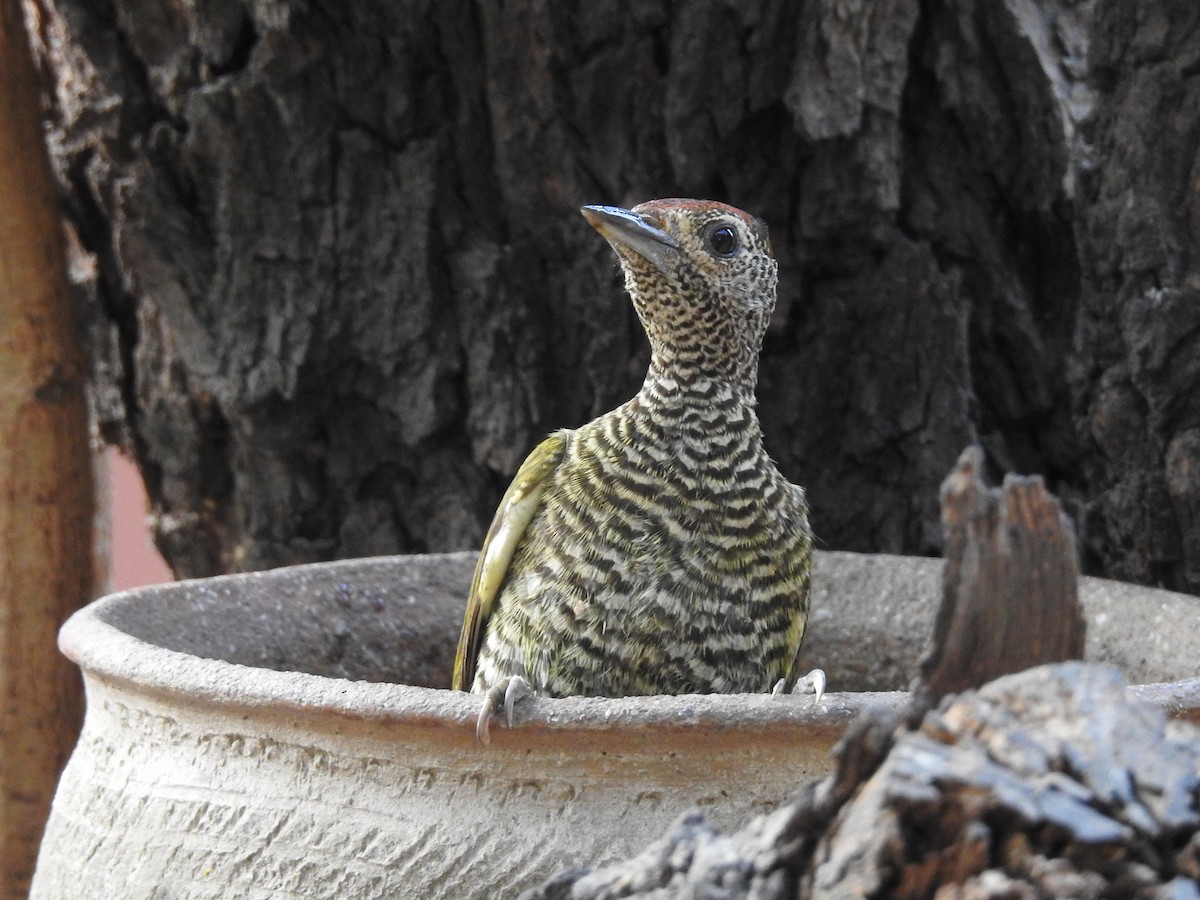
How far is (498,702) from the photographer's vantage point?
3.37 ft

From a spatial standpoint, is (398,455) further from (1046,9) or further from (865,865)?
(865,865)

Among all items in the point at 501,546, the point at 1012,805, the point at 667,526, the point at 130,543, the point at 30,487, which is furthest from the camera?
the point at 130,543

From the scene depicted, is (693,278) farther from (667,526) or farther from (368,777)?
(368,777)

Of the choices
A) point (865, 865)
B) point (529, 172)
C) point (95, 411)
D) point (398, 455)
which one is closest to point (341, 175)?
point (529, 172)

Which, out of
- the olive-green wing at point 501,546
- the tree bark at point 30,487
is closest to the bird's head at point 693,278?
the olive-green wing at point 501,546

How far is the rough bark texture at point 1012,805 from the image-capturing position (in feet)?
2.14

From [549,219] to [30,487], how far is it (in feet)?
3.41

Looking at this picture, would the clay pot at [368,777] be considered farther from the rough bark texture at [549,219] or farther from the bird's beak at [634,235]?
the rough bark texture at [549,219]

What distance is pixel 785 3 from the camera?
2092mm

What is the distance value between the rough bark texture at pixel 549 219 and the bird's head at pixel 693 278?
21.0 inches

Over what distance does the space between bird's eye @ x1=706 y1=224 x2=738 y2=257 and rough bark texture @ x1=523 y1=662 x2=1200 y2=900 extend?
1.00 meters

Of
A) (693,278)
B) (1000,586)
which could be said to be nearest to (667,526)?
(693,278)

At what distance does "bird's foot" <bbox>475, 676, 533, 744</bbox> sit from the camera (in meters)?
1.02

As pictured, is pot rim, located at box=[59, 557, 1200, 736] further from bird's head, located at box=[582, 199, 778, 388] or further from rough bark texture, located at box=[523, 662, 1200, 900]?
bird's head, located at box=[582, 199, 778, 388]
